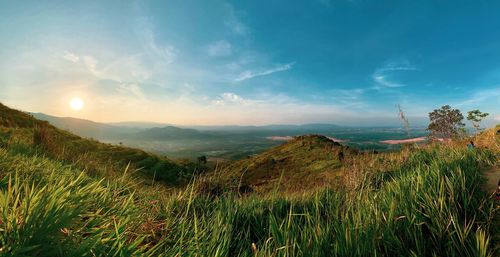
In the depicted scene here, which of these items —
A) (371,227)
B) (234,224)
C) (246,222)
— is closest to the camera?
(371,227)

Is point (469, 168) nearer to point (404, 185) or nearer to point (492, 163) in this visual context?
point (492, 163)

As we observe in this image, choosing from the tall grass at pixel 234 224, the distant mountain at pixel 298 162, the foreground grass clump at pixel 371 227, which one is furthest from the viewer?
the distant mountain at pixel 298 162

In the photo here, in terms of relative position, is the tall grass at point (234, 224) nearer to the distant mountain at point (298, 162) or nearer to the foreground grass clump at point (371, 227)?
the foreground grass clump at point (371, 227)

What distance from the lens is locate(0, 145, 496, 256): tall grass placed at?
8.44 feet

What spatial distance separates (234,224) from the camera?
5613 millimetres

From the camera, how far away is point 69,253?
2.39 m

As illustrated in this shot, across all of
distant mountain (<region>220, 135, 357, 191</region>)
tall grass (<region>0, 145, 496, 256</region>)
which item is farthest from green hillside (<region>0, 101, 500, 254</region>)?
distant mountain (<region>220, 135, 357, 191</region>)

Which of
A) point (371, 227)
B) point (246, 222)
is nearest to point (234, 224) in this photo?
point (246, 222)

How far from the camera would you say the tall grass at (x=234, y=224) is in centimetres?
257

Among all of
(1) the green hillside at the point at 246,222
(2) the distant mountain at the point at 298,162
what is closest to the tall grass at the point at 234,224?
(1) the green hillside at the point at 246,222

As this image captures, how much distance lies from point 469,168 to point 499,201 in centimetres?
181

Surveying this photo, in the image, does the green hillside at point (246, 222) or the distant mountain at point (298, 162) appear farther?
the distant mountain at point (298, 162)

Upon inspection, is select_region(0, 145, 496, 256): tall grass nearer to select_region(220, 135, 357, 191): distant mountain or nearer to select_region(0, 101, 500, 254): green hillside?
select_region(0, 101, 500, 254): green hillside

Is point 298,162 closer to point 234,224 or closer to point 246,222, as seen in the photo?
point 246,222
